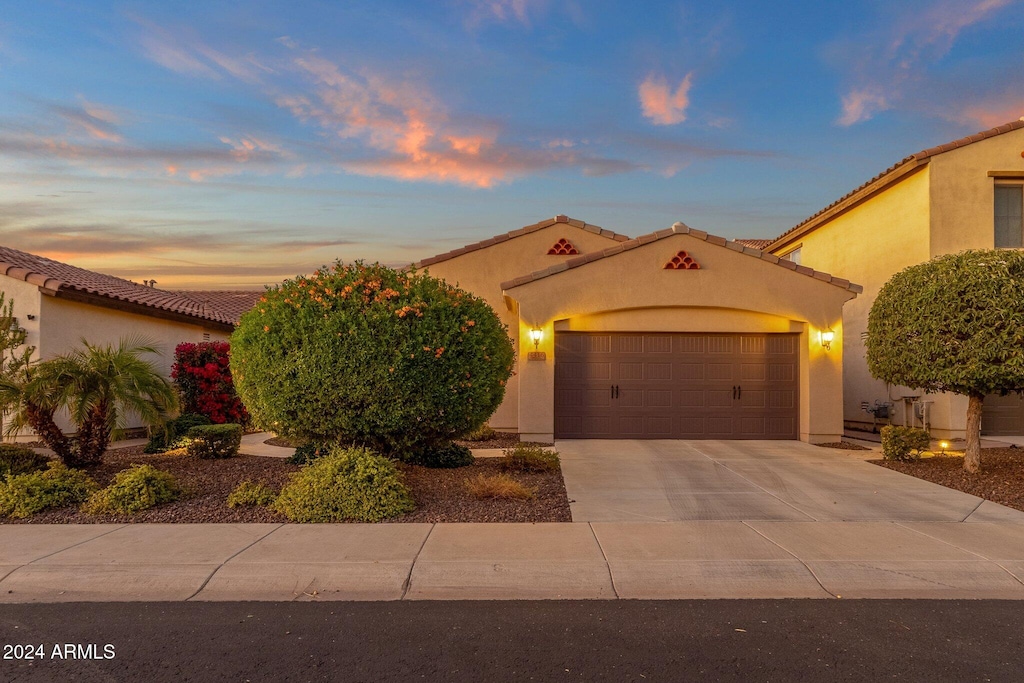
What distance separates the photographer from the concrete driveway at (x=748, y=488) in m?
7.68

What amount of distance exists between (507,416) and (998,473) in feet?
31.2

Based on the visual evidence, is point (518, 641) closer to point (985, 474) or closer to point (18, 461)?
point (18, 461)

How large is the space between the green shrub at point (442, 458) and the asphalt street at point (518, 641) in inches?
205

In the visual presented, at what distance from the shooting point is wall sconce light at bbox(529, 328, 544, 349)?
44.9ft

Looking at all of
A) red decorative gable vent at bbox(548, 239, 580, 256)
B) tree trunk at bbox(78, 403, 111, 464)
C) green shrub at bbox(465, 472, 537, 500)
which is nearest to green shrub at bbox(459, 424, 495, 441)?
red decorative gable vent at bbox(548, 239, 580, 256)

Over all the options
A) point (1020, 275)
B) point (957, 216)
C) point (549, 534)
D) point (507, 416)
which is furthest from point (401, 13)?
point (957, 216)

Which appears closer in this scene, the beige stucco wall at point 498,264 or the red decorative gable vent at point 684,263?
the red decorative gable vent at point 684,263

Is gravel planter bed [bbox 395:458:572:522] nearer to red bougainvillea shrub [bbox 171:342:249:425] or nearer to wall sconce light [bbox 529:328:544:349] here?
wall sconce light [bbox 529:328:544:349]

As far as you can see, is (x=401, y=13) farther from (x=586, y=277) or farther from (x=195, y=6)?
(x=586, y=277)

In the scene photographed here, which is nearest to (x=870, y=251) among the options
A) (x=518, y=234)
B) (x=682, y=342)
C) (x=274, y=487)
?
A: (x=682, y=342)

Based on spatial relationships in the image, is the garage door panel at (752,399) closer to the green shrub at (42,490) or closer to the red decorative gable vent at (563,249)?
the red decorative gable vent at (563,249)

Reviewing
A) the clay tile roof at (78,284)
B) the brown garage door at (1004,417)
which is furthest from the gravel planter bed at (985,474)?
the clay tile roof at (78,284)

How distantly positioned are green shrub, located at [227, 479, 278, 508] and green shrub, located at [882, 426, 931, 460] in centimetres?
995

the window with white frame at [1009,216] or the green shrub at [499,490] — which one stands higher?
the window with white frame at [1009,216]
